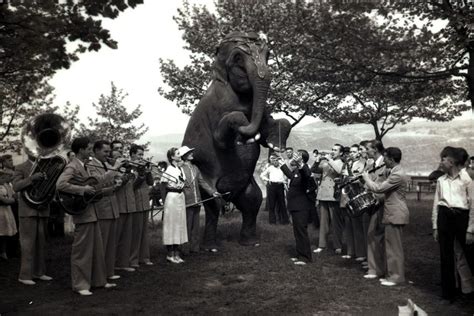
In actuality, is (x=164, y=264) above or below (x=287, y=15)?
below

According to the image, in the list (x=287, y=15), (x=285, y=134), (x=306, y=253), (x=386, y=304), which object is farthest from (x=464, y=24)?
(x=287, y=15)

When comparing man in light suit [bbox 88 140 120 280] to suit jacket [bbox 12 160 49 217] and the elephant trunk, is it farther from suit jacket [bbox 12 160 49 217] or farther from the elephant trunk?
the elephant trunk

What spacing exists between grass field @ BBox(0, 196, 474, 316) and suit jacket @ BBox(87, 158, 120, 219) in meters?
1.09

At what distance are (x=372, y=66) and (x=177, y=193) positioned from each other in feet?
21.6

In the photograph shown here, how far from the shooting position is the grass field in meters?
5.89

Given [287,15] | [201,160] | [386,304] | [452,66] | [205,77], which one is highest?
[287,15]

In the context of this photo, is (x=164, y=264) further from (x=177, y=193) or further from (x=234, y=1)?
(x=234, y=1)

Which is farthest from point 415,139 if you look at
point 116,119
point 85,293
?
point 85,293

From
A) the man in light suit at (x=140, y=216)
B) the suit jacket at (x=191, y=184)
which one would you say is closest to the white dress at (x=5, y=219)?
the man in light suit at (x=140, y=216)

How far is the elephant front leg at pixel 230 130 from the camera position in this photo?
9.40m

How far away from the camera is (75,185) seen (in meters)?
6.45

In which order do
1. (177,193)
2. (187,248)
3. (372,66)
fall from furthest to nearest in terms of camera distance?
(372,66) < (187,248) < (177,193)

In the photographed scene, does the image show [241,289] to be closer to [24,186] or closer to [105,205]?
[105,205]

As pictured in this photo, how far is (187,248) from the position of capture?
9.97 m
